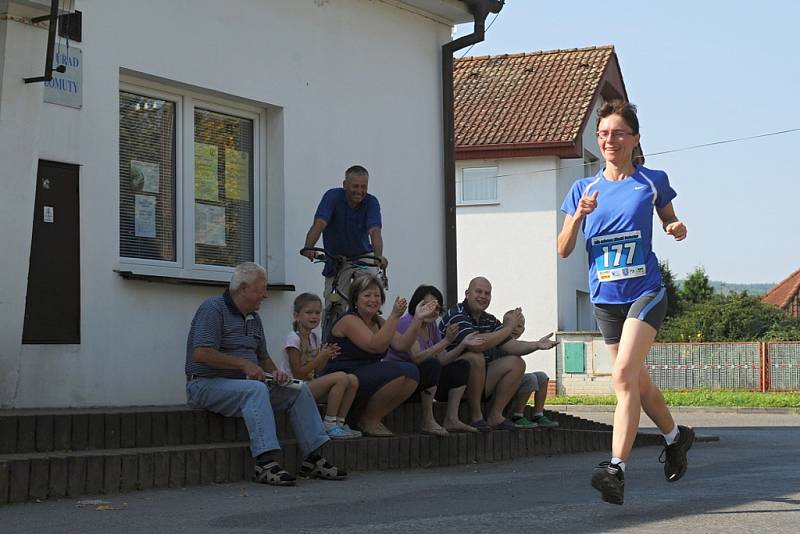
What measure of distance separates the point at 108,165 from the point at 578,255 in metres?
25.9

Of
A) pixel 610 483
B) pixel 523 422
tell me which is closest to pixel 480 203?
pixel 523 422

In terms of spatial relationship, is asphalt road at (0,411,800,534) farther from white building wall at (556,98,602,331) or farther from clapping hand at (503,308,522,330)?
white building wall at (556,98,602,331)

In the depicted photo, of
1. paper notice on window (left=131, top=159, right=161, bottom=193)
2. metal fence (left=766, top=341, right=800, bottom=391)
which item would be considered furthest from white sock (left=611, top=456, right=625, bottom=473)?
metal fence (left=766, top=341, right=800, bottom=391)

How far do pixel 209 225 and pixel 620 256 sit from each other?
5.56 metres

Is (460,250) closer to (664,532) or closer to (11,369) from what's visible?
(11,369)

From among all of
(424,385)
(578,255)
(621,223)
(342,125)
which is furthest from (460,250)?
(621,223)

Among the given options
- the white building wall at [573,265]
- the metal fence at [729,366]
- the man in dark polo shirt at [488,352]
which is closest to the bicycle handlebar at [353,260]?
the man in dark polo shirt at [488,352]

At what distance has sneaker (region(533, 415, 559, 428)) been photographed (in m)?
12.1

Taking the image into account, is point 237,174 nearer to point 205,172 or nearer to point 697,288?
point 205,172

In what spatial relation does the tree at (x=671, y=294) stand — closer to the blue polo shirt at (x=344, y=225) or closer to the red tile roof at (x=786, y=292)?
the red tile roof at (x=786, y=292)

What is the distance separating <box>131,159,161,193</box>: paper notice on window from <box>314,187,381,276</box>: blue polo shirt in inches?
53.7

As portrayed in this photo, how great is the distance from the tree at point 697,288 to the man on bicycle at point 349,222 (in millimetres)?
45536

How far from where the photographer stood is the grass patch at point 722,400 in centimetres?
2681

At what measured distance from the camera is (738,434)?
16547mm
